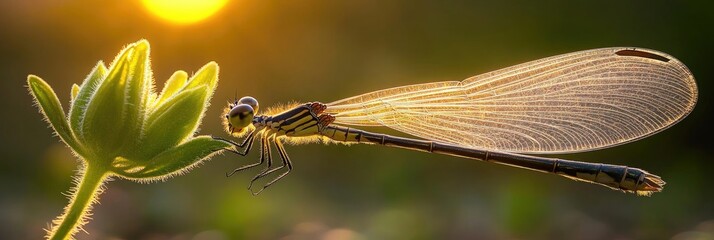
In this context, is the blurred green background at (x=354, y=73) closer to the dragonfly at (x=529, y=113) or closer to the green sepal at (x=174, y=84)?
the dragonfly at (x=529, y=113)

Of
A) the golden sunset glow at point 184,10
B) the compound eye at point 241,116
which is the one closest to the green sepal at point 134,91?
the compound eye at point 241,116

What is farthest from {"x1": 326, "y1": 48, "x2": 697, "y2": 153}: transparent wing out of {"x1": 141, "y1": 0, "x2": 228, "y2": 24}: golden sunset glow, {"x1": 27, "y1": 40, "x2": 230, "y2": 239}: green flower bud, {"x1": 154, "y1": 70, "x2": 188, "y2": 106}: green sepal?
{"x1": 141, "y1": 0, "x2": 228, "y2": 24}: golden sunset glow

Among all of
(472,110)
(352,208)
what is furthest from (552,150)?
(352,208)

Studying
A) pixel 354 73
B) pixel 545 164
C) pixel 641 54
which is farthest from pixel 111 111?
pixel 354 73

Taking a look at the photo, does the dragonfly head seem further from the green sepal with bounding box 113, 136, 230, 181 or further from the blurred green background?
the blurred green background

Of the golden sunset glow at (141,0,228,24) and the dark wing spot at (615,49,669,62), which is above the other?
the golden sunset glow at (141,0,228,24)

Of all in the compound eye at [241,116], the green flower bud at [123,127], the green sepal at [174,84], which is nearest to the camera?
the green flower bud at [123,127]

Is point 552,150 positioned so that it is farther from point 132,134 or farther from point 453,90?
point 132,134
